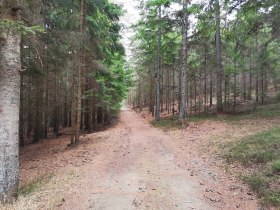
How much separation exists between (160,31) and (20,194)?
60.1 ft

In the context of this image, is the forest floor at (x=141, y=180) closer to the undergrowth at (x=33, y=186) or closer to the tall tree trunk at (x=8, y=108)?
the undergrowth at (x=33, y=186)

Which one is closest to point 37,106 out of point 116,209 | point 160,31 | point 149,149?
point 149,149

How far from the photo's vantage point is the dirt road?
5.54 m

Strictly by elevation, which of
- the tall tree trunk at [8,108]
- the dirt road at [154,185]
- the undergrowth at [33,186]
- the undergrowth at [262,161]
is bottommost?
the undergrowth at [33,186]

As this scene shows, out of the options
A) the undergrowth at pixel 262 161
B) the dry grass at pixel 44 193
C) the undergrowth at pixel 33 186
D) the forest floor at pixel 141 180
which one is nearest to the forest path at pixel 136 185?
the forest floor at pixel 141 180

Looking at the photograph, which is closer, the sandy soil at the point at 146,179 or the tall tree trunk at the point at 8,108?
the sandy soil at the point at 146,179

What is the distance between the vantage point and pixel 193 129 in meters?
15.4

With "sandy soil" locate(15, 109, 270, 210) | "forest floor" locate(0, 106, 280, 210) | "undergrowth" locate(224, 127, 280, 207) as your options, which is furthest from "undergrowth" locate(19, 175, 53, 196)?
"undergrowth" locate(224, 127, 280, 207)

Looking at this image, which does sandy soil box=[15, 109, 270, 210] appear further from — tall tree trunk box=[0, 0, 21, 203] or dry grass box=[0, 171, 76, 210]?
tall tree trunk box=[0, 0, 21, 203]

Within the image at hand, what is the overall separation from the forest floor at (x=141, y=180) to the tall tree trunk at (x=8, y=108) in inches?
19.0

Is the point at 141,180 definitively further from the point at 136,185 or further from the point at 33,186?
the point at 33,186

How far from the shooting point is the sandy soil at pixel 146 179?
5590 millimetres

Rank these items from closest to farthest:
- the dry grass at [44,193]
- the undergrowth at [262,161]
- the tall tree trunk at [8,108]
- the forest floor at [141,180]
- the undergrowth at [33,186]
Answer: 1. the dry grass at [44,193]
2. the forest floor at [141,180]
3. the tall tree trunk at [8,108]
4. the undergrowth at [262,161]
5. the undergrowth at [33,186]

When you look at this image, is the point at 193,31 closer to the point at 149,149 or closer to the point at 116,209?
the point at 149,149
